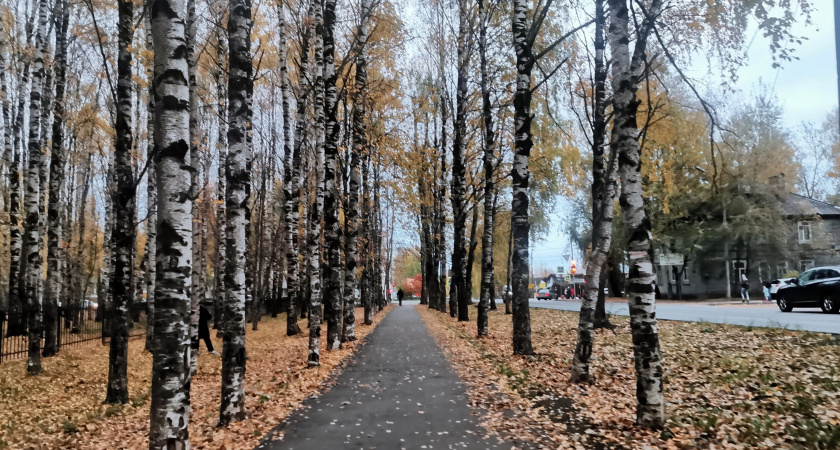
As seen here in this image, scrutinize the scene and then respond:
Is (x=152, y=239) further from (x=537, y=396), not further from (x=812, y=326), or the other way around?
(x=812, y=326)

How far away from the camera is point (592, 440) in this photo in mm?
5832

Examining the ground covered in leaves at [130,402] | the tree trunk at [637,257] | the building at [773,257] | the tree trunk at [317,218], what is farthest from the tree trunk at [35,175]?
the building at [773,257]

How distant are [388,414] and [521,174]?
686 centimetres

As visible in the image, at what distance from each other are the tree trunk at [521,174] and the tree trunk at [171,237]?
27.3ft

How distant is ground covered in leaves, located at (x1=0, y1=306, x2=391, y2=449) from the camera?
22.1 ft

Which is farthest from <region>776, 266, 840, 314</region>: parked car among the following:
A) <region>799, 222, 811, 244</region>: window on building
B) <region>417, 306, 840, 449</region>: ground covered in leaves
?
<region>799, 222, 811, 244</region>: window on building

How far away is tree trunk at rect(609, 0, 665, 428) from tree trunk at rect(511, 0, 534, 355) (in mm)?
5139

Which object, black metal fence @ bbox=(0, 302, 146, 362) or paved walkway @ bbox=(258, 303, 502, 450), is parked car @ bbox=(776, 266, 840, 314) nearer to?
paved walkway @ bbox=(258, 303, 502, 450)

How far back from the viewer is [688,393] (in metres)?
7.75

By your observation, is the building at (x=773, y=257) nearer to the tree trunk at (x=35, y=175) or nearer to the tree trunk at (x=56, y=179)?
the tree trunk at (x=56, y=179)

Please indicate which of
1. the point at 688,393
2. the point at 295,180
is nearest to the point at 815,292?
the point at 688,393

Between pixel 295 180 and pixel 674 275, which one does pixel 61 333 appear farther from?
pixel 674 275

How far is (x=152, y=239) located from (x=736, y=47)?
1555 centimetres

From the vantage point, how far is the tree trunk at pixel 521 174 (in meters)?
11.9
